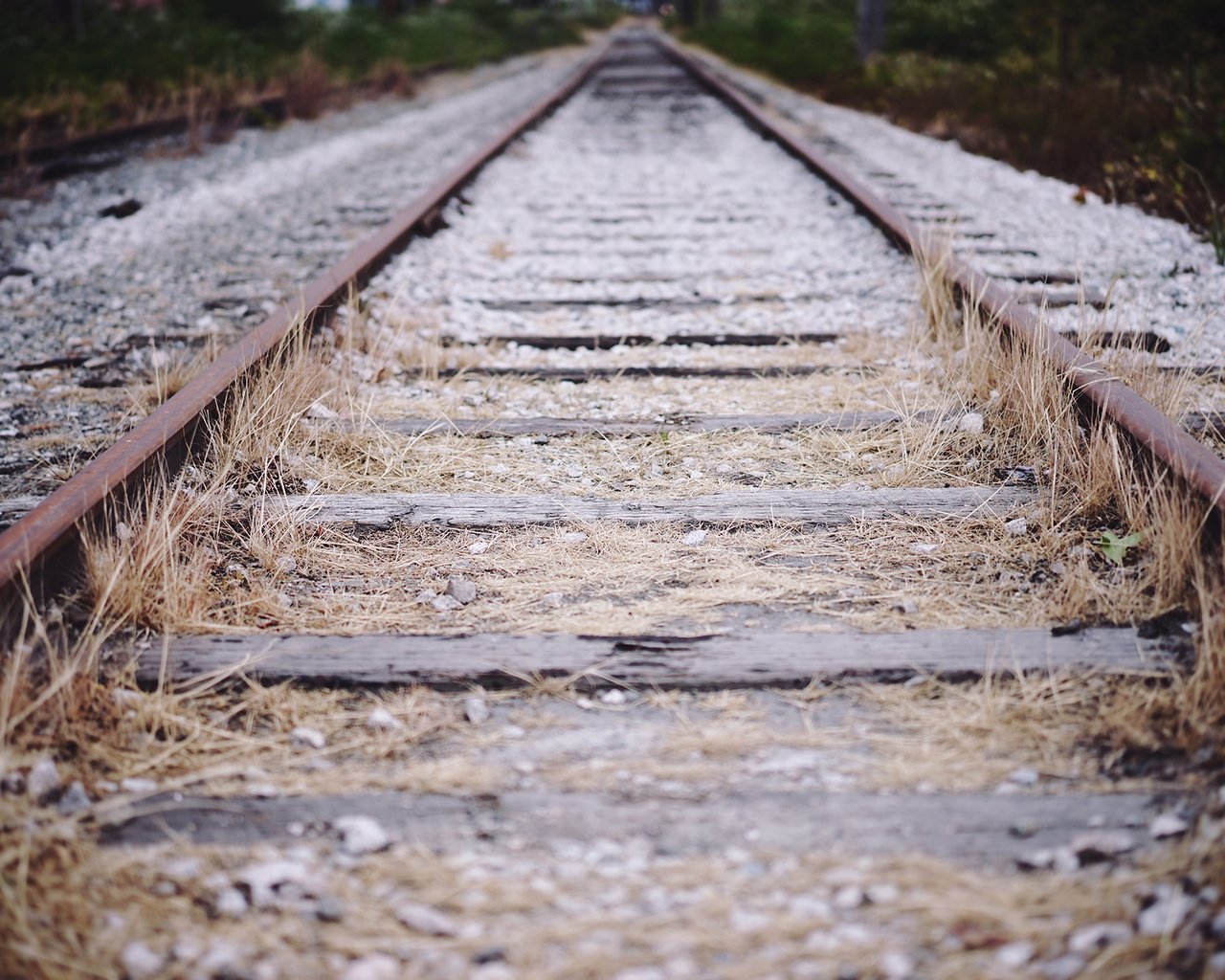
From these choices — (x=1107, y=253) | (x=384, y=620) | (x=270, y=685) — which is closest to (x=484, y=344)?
(x=384, y=620)

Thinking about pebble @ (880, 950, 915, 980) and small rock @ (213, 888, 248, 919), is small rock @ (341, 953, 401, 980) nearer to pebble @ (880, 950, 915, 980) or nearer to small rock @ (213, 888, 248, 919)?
small rock @ (213, 888, 248, 919)

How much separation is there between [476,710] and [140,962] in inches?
26.7

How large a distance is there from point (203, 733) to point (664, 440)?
1626 millimetres

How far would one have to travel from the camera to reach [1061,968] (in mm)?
1306

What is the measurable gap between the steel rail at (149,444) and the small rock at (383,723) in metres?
0.68

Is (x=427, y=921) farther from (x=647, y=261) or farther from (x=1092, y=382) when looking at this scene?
(x=647, y=261)

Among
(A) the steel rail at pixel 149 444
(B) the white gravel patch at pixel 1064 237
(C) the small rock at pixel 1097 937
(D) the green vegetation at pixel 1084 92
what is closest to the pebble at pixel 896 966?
(C) the small rock at pixel 1097 937

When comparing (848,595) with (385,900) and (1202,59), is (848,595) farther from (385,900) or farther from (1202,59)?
(1202,59)

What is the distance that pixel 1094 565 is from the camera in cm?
224

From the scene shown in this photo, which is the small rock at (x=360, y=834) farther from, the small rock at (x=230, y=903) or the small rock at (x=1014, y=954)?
the small rock at (x=1014, y=954)

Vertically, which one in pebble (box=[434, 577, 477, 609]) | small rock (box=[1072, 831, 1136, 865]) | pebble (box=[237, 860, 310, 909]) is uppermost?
pebble (box=[434, 577, 477, 609])

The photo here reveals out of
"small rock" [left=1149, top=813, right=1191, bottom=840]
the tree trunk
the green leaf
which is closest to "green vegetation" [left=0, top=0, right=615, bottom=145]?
the tree trunk

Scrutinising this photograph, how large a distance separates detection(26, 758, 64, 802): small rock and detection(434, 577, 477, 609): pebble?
2.62 ft

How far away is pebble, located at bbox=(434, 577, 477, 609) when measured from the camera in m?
2.21
